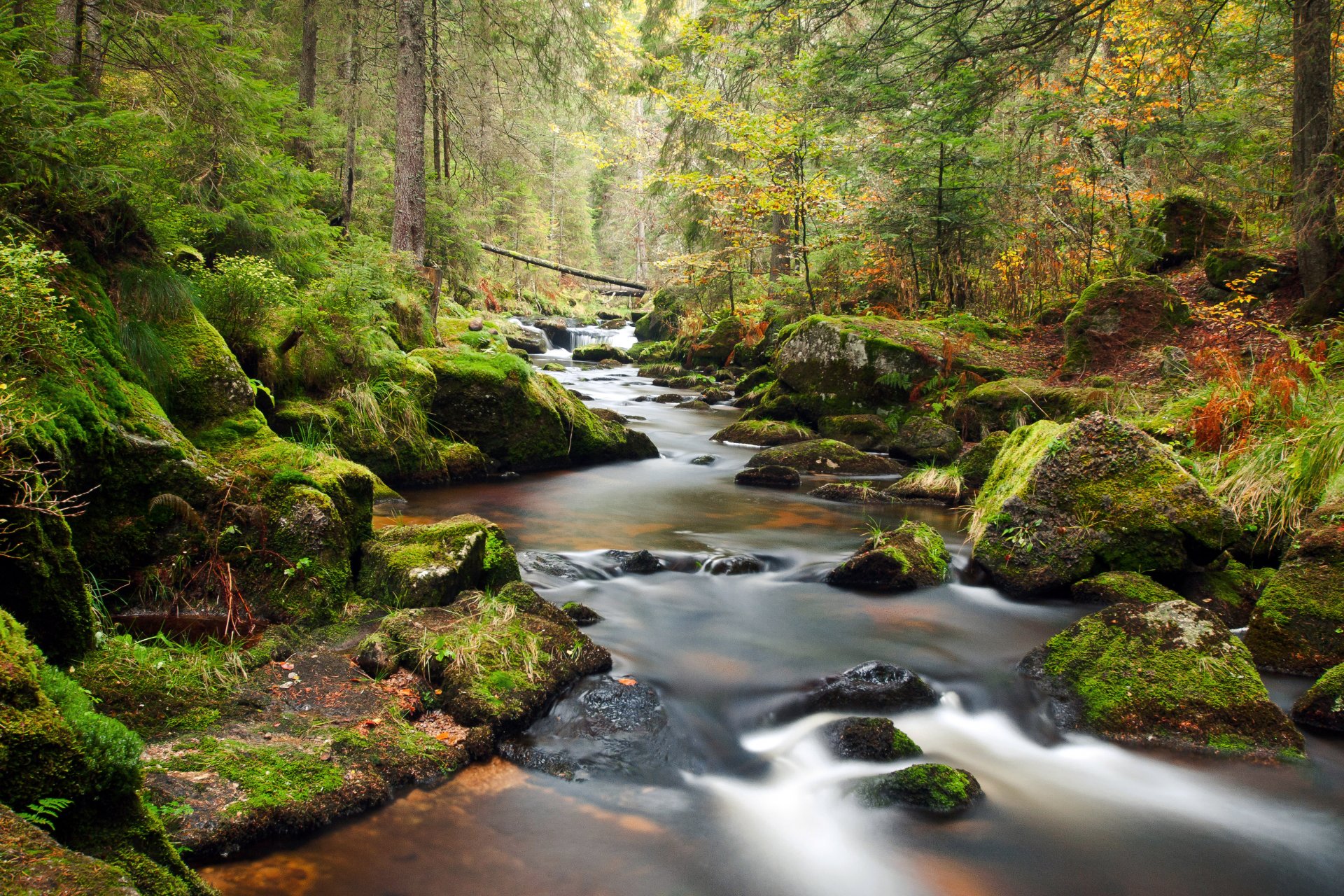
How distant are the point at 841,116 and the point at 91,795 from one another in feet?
45.6

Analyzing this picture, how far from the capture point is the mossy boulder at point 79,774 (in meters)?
A: 1.77

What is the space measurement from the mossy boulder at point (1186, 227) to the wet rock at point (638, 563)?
10.8 meters

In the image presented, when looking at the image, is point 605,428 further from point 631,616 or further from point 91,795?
point 91,795

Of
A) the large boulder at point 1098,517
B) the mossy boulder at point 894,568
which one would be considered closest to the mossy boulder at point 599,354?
the mossy boulder at point 894,568

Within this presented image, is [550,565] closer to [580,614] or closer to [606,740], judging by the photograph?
[580,614]

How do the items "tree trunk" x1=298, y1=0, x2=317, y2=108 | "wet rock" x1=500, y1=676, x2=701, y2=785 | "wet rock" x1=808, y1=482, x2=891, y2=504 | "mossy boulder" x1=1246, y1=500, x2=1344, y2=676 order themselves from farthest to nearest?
1. "tree trunk" x1=298, y1=0, x2=317, y2=108
2. "wet rock" x1=808, y1=482, x2=891, y2=504
3. "mossy boulder" x1=1246, y1=500, x2=1344, y2=676
4. "wet rock" x1=500, y1=676, x2=701, y2=785

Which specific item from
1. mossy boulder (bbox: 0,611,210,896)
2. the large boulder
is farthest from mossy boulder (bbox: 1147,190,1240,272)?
mossy boulder (bbox: 0,611,210,896)

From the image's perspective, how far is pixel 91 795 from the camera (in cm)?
189

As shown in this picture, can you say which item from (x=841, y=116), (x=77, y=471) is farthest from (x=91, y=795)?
(x=841, y=116)

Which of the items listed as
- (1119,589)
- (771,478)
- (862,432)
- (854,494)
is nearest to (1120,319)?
(862,432)

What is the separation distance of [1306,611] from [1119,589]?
42.3 inches

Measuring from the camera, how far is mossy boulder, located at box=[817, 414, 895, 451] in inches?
460

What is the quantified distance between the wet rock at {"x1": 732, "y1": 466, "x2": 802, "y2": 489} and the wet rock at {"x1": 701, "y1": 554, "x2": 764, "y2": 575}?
9.94 ft

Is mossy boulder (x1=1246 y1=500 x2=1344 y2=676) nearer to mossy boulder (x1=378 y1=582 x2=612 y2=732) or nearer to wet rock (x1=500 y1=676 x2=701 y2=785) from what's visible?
wet rock (x1=500 y1=676 x2=701 y2=785)
